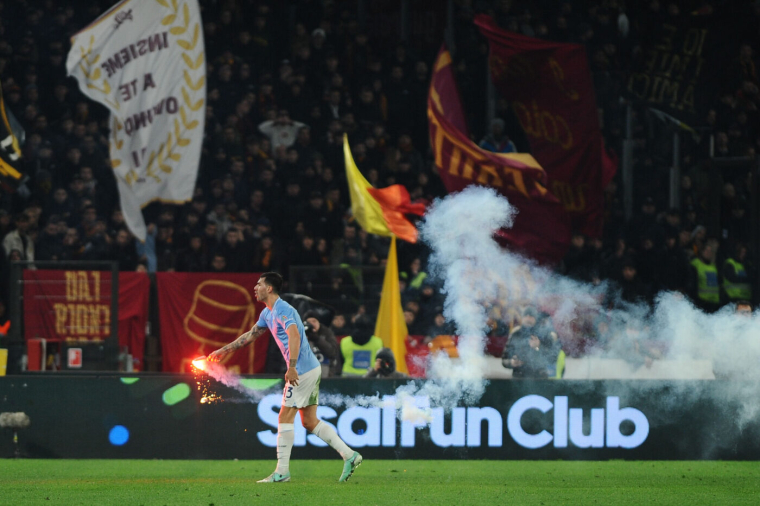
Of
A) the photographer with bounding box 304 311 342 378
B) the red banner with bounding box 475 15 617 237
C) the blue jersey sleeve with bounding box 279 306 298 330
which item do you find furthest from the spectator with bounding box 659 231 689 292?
the blue jersey sleeve with bounding box 279 306 298 330

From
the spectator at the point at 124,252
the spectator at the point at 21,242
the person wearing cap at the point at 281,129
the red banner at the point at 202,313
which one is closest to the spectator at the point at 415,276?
the red banner at the point at 202,313

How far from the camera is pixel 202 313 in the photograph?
1619cm

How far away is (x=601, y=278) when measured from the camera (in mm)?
15688

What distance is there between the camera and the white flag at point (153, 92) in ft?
49.4

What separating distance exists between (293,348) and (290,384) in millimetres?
433

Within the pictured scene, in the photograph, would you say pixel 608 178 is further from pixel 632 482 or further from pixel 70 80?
pixel 70 80

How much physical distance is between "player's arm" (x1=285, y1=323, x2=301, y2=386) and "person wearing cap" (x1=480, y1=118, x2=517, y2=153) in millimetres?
7831

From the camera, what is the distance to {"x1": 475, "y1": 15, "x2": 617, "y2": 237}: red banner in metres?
16.4

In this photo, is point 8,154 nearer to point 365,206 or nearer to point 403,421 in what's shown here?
point 365,206

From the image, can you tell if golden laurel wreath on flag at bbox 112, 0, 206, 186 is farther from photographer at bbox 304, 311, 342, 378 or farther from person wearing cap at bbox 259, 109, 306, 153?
person wearing cap at bbox 259, 109, 306, 153

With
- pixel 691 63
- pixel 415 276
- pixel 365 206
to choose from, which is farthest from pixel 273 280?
pixel 691 63

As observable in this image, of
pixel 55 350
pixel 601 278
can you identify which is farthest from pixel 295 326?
pixel 601 278

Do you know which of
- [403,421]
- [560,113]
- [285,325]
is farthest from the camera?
[560,113]

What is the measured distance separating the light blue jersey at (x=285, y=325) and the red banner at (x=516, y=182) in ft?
16.5
